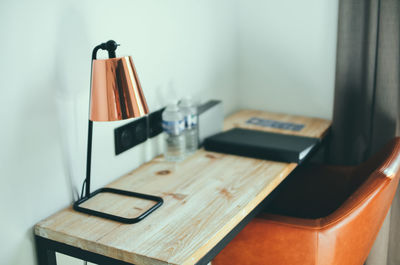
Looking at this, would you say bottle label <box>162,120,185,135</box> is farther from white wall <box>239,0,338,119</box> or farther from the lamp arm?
white wall <box>239,0,338,119</box>

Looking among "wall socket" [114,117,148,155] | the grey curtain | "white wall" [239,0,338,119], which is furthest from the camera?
"white wall" [239,0,338,119]

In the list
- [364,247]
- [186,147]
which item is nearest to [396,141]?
[364,247]

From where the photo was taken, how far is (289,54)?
7.26 ft

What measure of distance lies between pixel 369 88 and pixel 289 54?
46 centimetres

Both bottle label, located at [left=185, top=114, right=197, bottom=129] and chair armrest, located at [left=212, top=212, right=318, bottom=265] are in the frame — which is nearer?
chair armrest, located at [left=212, top=212, right=318, bottom=265]

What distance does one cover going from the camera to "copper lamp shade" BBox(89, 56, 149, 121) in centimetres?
117

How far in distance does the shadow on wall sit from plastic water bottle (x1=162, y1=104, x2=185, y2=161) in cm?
36

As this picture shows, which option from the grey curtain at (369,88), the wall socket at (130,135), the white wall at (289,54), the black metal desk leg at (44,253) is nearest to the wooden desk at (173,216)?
the black metal desk leg at (44,253)

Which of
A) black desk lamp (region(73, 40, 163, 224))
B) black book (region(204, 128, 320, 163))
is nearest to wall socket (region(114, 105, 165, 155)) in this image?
black book (region(204, 128, 320, 163))

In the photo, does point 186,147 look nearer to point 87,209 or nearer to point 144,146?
point 144,146

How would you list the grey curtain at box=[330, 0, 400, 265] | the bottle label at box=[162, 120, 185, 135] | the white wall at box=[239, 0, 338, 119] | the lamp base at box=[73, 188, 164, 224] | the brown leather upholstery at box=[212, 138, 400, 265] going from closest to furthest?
the lamp base at box=[73, 188, 164, 224] < the brown leather upholstery at box=[212, 138, 400, 265] < the bottle label at box=[162, 120, 185, 135] < the grey curtain at box=[330, 0, 400, 265] < the white wall at box=[239, 0, 338, 119]

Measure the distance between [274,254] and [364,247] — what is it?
323 mm

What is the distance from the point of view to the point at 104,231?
3.99ft

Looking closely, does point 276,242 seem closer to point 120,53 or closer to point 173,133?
point 173,133
